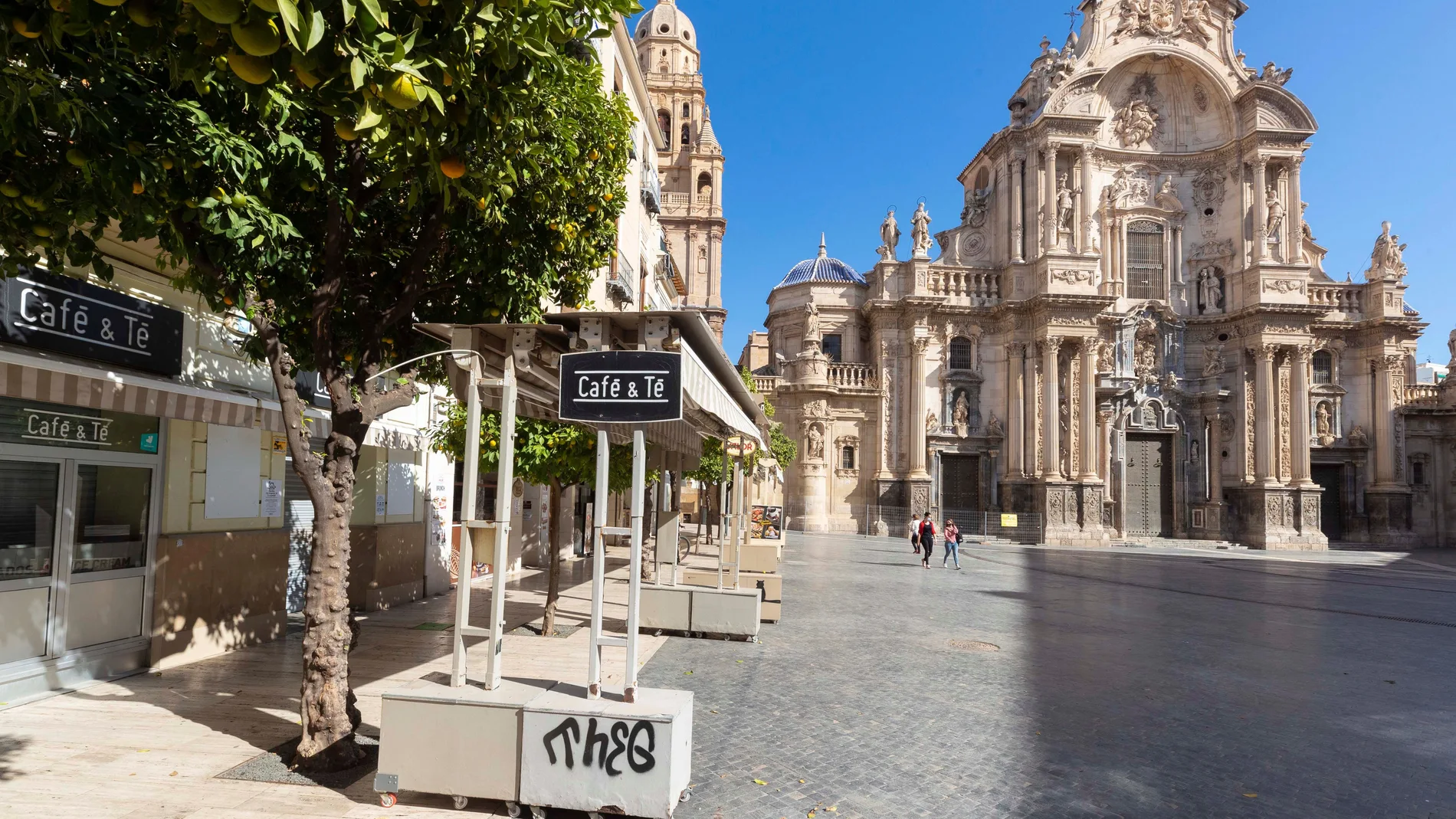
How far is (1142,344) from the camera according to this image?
41.2 meters

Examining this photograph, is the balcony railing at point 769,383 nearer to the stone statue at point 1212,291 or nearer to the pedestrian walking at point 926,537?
the pedestrian walking at point 926,537

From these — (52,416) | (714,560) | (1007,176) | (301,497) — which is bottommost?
(714,560)

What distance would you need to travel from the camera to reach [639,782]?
527 cm

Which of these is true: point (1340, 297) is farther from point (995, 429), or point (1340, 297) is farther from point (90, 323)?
point (90, 323)

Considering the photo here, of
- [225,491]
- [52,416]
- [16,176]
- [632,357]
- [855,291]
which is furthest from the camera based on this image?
[855,291]

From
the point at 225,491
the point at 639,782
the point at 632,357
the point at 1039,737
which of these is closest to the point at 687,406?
the point at 632,357

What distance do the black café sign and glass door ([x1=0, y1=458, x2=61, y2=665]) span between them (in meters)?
1.25

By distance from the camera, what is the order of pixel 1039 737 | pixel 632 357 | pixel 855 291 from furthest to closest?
1. pixel 855 291
2. pixel 1039 737
3. pixel 632 357

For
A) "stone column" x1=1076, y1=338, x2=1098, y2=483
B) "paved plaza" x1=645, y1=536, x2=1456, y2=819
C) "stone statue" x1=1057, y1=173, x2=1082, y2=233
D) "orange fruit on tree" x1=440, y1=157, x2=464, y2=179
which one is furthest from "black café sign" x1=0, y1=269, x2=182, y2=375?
"stone statue" x1=1057, y1=173, x2=1082, y2=233

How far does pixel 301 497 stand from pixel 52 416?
182 inches

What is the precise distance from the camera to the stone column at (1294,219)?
39.9 meters

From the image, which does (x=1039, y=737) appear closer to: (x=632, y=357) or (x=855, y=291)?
(x=632, y=357)

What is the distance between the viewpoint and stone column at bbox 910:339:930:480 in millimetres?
40094

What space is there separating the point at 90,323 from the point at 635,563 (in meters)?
6.18
